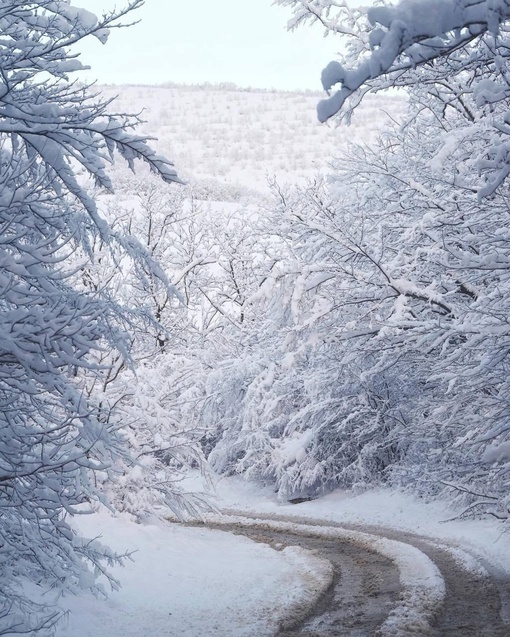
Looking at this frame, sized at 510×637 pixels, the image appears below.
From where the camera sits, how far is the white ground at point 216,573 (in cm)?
893

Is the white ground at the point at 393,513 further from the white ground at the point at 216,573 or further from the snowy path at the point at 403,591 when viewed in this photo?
the snowy path at the point at 403,591

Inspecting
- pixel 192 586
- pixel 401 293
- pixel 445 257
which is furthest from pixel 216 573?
pixel 445 257

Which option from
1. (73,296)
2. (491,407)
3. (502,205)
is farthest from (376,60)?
(491,407)

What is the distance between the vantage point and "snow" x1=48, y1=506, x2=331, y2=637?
8.84 m

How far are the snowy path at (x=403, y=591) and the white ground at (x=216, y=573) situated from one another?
0.83ft

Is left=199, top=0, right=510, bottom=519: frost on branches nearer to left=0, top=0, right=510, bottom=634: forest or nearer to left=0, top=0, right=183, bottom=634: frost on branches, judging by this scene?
left=0, top=0, right=510, bottom=634: forest

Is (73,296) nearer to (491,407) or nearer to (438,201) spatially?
(491,407)

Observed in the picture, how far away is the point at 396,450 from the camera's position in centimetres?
2156

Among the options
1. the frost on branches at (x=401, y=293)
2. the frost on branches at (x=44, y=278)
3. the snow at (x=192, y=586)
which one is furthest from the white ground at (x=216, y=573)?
the frost on branches at (x=44, y=278)

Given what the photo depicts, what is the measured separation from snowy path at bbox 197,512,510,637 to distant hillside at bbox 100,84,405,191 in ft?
251

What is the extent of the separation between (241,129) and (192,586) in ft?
415

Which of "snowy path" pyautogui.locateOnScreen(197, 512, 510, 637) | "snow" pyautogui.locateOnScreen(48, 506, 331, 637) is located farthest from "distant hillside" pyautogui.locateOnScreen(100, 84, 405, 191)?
"snowy path" pyautogui.locateOnScreen(197, 512, 510, 637)

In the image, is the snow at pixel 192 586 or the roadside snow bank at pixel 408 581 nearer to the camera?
the roadside snow bank at pixel 408 581

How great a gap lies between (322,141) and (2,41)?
123536mm
